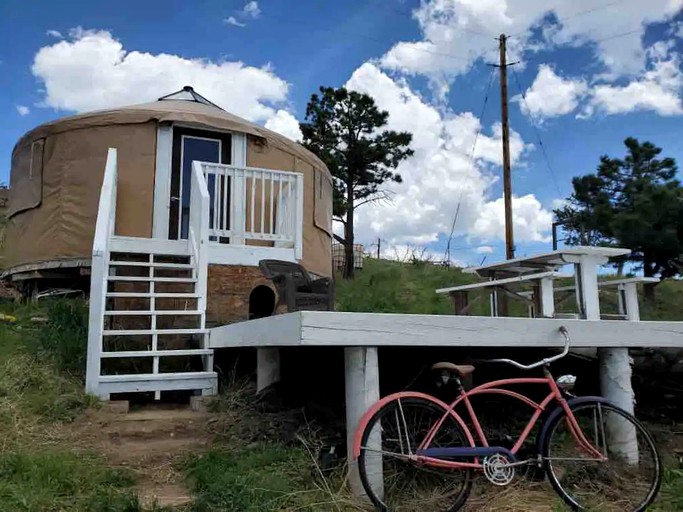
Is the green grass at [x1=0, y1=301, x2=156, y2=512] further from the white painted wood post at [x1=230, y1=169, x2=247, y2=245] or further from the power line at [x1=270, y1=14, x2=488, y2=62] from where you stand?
the power line at [x1=270, y1=14, x2=488, y2=62]

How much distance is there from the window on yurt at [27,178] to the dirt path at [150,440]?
13.0ft

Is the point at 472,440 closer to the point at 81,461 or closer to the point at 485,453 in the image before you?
the point at 485,453

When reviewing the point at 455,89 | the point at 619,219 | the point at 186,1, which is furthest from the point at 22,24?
the point at 619,219

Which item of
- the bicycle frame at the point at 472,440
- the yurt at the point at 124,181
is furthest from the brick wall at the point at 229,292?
the bicycle frame at the point at 472,440

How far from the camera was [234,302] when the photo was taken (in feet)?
18.2

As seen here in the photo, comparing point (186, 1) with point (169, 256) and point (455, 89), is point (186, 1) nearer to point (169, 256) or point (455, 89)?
point (169, 256)

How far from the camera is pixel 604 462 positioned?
298cm

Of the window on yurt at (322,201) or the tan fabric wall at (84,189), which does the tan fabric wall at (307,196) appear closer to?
the window on yurt at (322,201)

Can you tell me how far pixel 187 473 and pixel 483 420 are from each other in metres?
1.75

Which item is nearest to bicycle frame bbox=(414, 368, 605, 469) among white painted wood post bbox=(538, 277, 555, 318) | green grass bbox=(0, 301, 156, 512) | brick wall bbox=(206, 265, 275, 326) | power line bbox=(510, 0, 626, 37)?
white painted wood post bbox=(538, 277, 555, 318)

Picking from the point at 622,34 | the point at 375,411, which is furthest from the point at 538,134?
the point at 375,411

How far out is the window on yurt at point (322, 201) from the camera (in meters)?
7.93

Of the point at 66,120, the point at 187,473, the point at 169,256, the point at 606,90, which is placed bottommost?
the point at 187,473

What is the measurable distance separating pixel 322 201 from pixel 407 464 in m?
5.71
